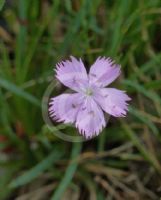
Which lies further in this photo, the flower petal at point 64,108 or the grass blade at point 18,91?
the grass blade at point 18,91

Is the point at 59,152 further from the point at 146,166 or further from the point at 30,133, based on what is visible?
the point at 146,166

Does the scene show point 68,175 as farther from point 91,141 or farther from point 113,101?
point 113,101

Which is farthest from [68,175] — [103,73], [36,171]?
[103,73]

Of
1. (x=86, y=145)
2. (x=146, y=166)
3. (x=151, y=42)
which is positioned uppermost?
(x=151, y=42)

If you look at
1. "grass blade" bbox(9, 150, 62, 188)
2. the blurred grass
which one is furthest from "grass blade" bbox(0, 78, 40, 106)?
"grass blade" bbox(9, 150, 62, 188)

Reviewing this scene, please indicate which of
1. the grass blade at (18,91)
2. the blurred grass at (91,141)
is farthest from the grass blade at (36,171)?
the grass blade at (18,91)

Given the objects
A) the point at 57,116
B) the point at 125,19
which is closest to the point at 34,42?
the point at 125,19

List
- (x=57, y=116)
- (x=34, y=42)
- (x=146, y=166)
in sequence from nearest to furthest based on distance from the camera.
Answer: (x=57, y=116), (x=34, y=42), (x=146, y=166)

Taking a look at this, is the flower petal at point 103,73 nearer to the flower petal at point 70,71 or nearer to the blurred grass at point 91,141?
the flower petal at point 70,71
